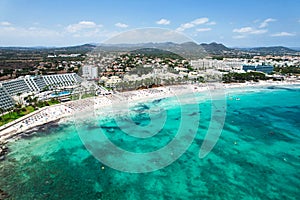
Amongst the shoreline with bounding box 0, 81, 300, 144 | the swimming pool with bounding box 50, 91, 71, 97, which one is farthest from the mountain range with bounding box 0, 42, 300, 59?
the swimming pool with bounding box 50, 91, 71, 97

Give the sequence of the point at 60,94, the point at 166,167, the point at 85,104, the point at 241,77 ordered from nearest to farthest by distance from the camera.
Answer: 1. the point at 166,167
2. the point at 85,104
3. the point at 60,94
4. the point at 241,77

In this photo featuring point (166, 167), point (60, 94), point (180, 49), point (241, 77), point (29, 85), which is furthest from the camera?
point (241, 77)

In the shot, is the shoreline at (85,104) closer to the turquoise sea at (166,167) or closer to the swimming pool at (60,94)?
the turquoise sea at (166,167)

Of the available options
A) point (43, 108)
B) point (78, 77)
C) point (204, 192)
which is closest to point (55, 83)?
point (78, 77)

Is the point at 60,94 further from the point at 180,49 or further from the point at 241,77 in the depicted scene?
the point at 241,77

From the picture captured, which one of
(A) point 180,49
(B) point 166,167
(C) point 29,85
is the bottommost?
(B) point 166,167

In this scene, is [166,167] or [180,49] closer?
[166,167]

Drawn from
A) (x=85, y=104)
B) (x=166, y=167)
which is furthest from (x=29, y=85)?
(x=166, y=167)

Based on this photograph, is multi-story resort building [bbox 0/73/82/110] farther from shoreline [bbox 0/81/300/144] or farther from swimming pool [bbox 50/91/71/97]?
shoreline [bbox 0/81/300/144]

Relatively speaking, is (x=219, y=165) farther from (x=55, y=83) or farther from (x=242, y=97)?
(x=55, y=83)
